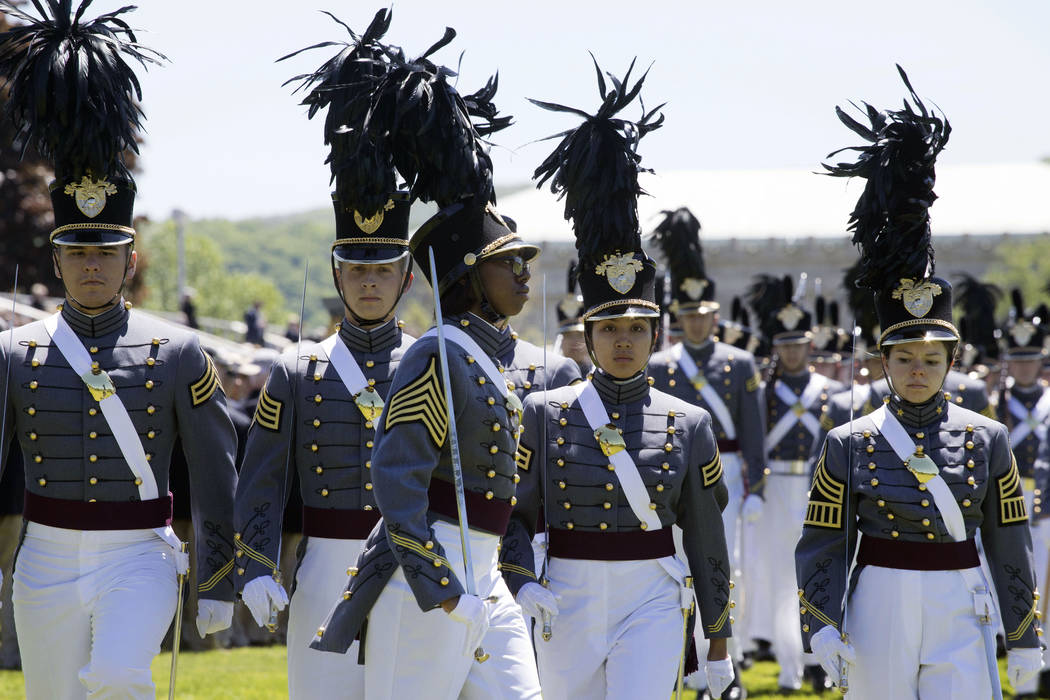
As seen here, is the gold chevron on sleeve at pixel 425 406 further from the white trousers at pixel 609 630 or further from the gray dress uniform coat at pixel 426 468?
the white trousers at pixel 609 630

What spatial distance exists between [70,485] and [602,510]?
2.22m

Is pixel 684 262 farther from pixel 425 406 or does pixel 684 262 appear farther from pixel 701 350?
pixel 425 406

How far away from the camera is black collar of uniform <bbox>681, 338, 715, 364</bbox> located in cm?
1148

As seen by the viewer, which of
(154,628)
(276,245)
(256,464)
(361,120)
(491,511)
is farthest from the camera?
(276,245)

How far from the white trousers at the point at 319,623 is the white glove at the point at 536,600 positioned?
0.71 meters

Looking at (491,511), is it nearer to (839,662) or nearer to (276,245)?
(839,662)

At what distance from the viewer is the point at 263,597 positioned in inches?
251

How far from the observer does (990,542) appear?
6734mm

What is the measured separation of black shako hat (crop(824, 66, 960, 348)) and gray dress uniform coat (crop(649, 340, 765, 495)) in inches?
167

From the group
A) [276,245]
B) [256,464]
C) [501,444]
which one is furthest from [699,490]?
[276,245]

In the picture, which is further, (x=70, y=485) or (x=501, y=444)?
(x=70, y=485)

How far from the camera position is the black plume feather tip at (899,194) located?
22.7ft

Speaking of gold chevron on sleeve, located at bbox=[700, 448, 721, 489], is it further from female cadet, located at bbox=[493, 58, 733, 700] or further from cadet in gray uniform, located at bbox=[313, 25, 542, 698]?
cadet in gray uniform, located at bbox=[313, 25, 542, 698]

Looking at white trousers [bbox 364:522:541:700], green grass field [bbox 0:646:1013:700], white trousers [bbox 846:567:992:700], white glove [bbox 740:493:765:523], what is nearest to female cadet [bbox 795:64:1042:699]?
white trousers [bbox 846:567:992:700]
